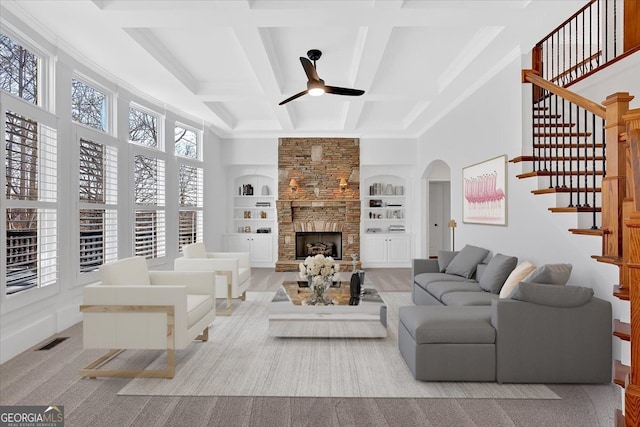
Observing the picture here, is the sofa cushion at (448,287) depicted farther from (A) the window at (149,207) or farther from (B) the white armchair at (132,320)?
(A) the window at (149,207)

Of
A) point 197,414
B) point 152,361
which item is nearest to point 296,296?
point 152,361

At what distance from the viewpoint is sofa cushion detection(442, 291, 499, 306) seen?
151 inches

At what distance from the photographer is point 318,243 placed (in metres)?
9.42

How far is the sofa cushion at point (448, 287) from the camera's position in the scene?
4.39 metres

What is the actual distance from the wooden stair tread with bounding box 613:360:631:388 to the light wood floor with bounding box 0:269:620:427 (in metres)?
0.36

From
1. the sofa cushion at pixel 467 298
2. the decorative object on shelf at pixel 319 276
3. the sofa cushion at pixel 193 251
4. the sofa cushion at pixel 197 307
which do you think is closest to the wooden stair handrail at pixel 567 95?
the sofa cushion at pixel 467 298

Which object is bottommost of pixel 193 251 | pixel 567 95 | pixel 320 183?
pixel 193 251

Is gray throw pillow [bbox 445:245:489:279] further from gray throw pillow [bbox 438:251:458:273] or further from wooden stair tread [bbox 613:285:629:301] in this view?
wooden stair tread [bbox 613:285:629:301]

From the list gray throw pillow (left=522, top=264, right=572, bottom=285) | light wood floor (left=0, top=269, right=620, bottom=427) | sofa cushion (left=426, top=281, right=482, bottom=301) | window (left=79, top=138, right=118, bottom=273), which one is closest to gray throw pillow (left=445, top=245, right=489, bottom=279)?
sofa cushion (left=426, top=281, right=482, bottom=301)

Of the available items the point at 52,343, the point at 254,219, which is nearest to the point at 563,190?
the point at 52,343

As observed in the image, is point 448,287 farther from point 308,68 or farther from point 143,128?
point 143,128

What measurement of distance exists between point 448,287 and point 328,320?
1.57 metres

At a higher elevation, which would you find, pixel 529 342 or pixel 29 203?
pixel 29 203

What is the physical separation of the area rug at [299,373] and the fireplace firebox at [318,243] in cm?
510
